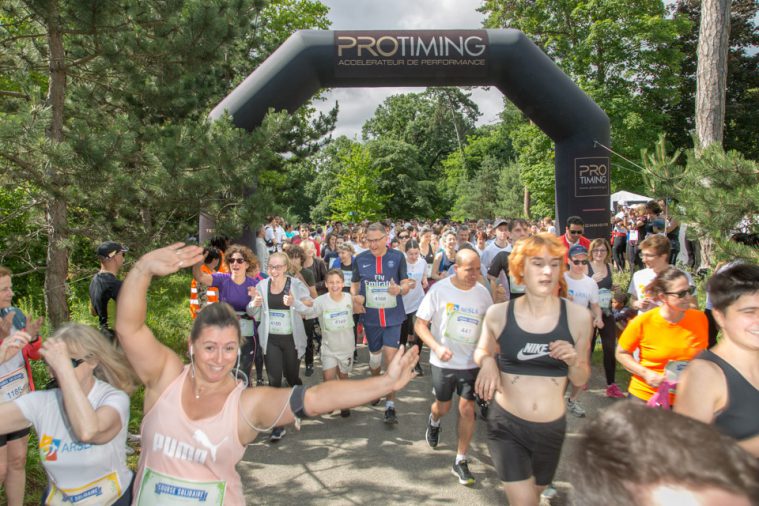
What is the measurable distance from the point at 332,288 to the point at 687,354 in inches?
143

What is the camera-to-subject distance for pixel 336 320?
5812 millimetres

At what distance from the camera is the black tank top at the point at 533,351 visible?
3051mm

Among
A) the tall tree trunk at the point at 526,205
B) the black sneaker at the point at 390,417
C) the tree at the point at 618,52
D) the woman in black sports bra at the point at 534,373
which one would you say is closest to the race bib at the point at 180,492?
the woman in black sports bra at the point at 534,373

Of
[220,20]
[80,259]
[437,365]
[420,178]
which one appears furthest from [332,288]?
[420,178]

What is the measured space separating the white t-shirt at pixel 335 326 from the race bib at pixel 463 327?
168 cm

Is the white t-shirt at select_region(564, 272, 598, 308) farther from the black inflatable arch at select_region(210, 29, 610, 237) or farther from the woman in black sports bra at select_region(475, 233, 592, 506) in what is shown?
the black inflatable arch at select_region(210, 29, 610, 237)

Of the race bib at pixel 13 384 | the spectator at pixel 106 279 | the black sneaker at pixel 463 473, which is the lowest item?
the black sneaker at pixel 463 473

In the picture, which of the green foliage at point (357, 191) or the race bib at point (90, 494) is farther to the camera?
the green foliage at point (357, 191)

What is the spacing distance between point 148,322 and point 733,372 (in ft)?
30.4

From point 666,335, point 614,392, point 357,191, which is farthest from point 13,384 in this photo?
point 357,191

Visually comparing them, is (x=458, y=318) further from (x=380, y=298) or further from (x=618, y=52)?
(x=618, y=52)

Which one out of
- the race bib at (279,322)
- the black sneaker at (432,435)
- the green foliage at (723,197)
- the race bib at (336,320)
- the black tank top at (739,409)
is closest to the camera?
the black tank top at (739,409)

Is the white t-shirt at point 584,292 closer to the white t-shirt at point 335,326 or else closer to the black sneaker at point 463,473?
the black sneaker at point 463,473

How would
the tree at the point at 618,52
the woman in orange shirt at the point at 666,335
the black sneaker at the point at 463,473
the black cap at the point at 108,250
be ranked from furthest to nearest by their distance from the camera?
1. the tree at the point at 618,52
2. the black cap at the point at 108,250
3. the black sneaker at the point at 463,473
4. the woman in orange shirt at the point at 666,335
